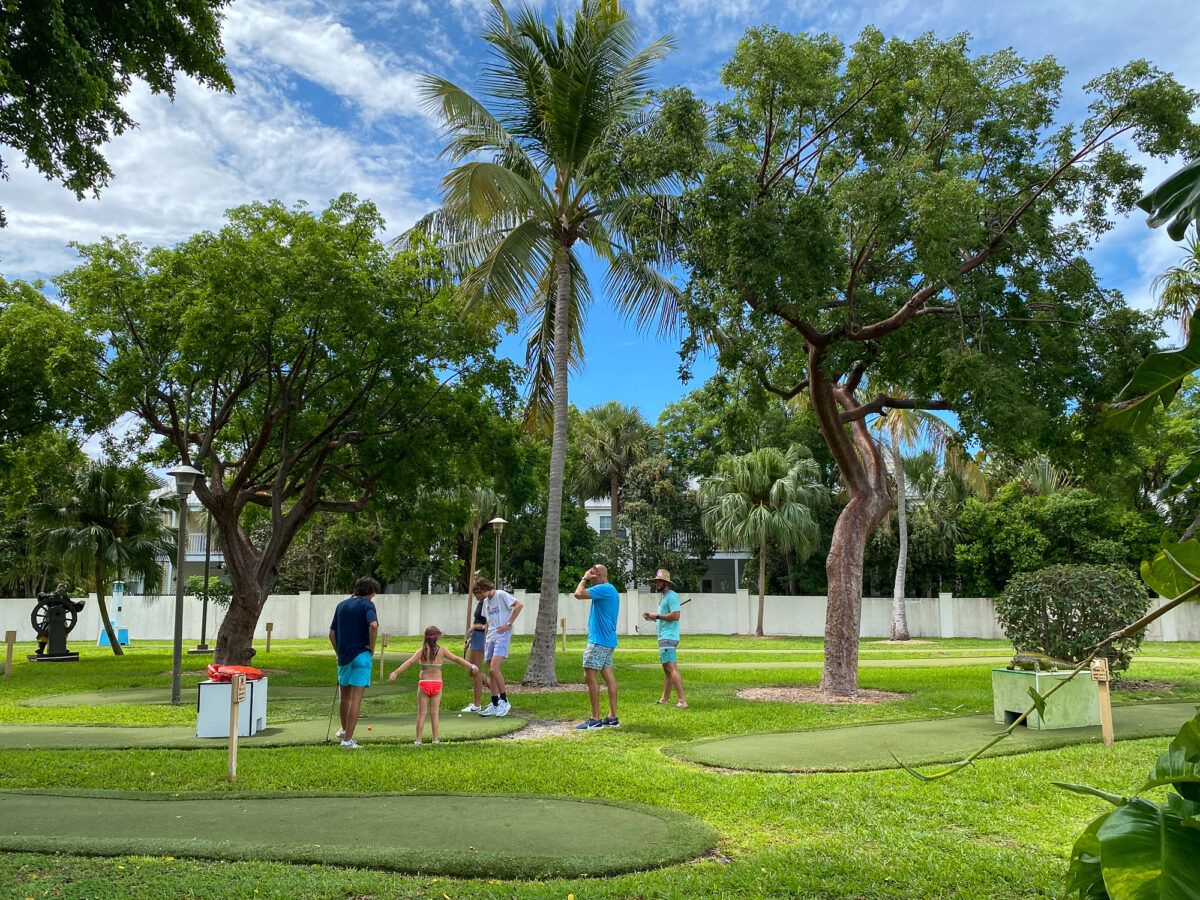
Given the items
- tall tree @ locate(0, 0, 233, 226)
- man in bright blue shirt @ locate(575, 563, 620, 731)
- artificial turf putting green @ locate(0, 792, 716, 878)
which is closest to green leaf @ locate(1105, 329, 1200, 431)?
artificial turf putting green @ locate(0, 792, 716, 878)

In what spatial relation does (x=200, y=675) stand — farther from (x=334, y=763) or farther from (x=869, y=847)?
(x=869, y=847)

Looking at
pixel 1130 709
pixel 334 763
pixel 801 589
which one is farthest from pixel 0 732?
pixel 801 589

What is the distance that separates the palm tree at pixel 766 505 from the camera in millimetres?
34250

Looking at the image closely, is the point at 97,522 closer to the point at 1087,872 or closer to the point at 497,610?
the point at 497,610

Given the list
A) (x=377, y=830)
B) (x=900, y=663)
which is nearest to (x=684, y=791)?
(x=377, y=830)

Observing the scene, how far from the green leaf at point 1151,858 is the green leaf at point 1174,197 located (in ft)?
3.02

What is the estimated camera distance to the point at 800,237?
458 inches

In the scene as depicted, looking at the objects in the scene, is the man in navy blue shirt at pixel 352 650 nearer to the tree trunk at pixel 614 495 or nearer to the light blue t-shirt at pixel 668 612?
the light blue t-shirt at pixel 668 612

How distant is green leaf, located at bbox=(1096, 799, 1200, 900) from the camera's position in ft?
3.99

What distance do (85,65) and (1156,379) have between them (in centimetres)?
723

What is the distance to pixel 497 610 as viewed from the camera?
11875 mm

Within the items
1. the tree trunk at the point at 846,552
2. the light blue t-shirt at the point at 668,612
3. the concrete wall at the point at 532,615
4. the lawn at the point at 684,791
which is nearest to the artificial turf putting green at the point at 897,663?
the tree trunk at the point at 846,552

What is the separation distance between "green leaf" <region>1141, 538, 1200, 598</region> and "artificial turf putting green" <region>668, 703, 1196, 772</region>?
7122 mm

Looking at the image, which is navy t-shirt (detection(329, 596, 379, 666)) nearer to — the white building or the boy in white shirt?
the boy in white shirt
